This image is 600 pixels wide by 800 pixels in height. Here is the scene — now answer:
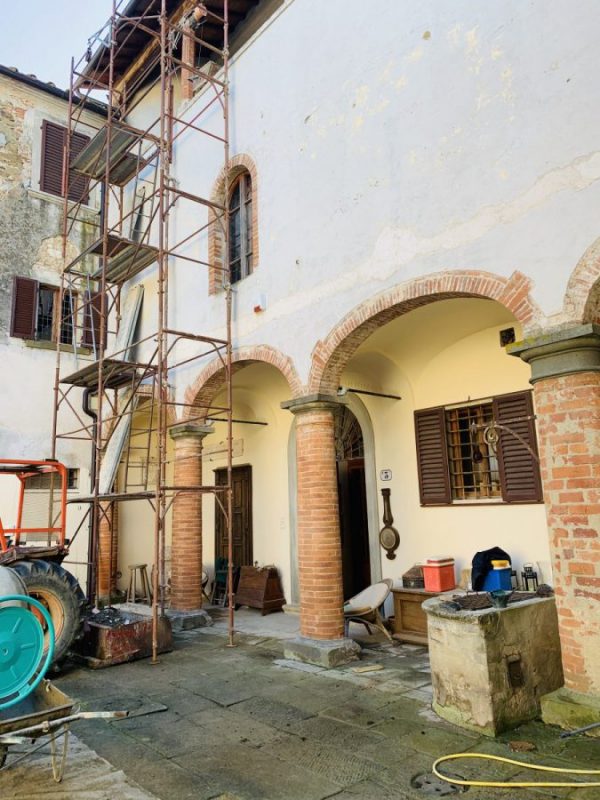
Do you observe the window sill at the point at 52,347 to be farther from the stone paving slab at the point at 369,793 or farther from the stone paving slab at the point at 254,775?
the stone paving slab at the point at 369,793

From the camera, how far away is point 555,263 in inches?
208

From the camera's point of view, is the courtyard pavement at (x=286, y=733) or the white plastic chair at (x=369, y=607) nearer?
the courtyard pavement at (x=286, y=733)

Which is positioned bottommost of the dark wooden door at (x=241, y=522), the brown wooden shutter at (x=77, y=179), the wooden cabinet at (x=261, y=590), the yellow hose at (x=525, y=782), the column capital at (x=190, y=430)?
the yellow hose at (x=525, y=782)

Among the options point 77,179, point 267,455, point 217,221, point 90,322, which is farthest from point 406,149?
point 77,179

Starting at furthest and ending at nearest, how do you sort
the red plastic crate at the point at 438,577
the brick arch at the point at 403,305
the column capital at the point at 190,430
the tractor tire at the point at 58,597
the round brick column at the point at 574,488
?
the column capital at the point at 190,430
the red plastic crate at the point at 438,577
the tractor tire at the point at 58,597
the brick arch at the point at 403,305
the round brick column at the point at 574,488

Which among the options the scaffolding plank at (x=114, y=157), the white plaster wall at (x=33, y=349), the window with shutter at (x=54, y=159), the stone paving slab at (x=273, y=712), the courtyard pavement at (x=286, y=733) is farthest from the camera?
the window with shutter at (x=54, y=159)

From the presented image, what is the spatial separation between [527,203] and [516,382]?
3102 mm

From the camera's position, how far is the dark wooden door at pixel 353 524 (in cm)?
1052

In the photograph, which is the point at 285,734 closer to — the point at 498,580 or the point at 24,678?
the point at 24,678

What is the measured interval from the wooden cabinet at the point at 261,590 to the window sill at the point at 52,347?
5954 mm

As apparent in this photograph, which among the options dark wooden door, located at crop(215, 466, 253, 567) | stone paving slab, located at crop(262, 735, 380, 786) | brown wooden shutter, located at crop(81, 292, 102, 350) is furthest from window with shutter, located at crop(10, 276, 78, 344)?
stone paving slab, located at crop(262, 735, 380, 786)

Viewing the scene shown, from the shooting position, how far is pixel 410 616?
809 cm

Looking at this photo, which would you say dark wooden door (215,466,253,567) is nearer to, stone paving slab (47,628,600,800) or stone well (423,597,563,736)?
stone paving slab (47,628,600,800)

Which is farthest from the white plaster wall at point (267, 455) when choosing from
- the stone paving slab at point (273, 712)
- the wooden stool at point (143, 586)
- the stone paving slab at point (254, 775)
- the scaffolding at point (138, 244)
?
the stone paving slab at point (254, 775)
